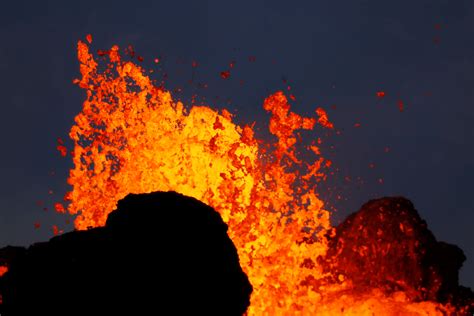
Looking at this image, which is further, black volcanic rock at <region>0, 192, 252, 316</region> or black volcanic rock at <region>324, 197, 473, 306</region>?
black volcanic rock at <region>324, 197, 473, 306</region>

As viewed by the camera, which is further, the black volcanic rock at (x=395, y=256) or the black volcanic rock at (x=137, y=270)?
the black volcanic rock at (x=395, y=256)

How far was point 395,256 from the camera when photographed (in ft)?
58.3

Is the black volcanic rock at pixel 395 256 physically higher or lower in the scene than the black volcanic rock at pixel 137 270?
higher

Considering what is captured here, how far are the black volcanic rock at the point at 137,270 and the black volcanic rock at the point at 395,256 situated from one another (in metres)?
7.95

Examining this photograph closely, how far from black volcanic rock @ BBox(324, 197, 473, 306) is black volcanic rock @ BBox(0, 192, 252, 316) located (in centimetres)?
795

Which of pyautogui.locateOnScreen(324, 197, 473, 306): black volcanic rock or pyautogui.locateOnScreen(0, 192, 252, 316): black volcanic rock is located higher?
pyautogui.locateOnScreen(324, 197, 473, 306): black volcanic rock

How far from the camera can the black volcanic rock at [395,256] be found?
17.6 metres

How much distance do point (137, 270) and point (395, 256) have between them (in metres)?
9.87

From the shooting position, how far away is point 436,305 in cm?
1747

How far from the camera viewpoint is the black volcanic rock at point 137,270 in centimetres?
1034

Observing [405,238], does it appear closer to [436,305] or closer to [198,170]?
[436,305]

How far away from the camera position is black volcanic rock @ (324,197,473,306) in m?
17.6

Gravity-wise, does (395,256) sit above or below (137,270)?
above

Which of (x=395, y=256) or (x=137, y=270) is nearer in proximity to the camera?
(x=137, y=270)
